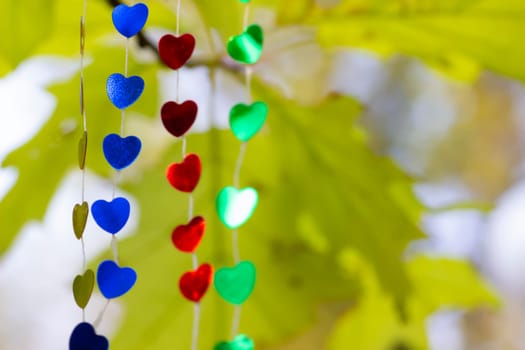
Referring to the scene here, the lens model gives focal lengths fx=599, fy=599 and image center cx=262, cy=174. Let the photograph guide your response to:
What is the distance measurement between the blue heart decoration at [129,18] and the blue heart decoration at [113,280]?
7cm

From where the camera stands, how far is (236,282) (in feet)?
0.64

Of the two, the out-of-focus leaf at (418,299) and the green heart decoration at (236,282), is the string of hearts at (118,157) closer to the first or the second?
the green heart decoration at (236,282)

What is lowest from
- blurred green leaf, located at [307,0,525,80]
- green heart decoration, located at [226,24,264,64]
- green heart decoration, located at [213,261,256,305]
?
green heart decoration, located at [213,261,256,305]

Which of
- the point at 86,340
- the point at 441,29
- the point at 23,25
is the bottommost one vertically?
the point at 86,340

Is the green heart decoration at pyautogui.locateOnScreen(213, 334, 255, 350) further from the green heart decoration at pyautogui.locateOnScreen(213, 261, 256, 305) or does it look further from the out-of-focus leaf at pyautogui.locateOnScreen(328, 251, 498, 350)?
the out-of-focus leaf at pyautogui.locateOnScreen(328, 251, 498, 350)

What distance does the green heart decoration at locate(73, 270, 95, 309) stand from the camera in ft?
0.54

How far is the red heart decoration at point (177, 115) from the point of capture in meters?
0.18

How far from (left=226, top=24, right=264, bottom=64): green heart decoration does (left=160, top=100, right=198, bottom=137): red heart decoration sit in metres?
0.02

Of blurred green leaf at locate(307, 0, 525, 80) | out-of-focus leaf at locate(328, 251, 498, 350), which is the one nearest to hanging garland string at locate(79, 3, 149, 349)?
blurred green leaf at locate(307, 0, 525, 80)

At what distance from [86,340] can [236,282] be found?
51 mm

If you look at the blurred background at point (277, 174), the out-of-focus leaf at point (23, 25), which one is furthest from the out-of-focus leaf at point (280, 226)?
the out-of-focus leaf at point (23, 25)

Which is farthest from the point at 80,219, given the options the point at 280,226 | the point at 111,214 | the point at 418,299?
the point at 418,299

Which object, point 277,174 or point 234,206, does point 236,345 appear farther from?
point 277,174

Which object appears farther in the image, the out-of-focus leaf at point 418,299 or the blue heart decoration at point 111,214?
the out-of-focus leaf at point 418,299
